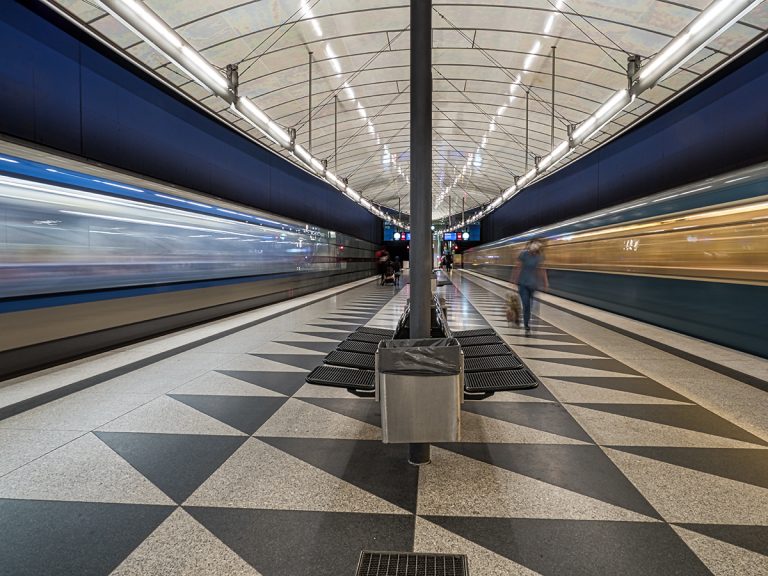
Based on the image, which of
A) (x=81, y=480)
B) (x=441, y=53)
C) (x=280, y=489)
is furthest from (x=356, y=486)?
(x=441, y=53)

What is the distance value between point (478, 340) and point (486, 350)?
59 centimetres

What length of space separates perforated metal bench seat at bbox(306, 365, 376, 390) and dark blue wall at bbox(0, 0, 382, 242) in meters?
5.61

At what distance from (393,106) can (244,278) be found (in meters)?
9.04

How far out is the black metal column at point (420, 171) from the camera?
3191 millimetres

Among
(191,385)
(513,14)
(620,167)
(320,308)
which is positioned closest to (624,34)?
(513,14)

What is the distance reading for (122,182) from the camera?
6.86 m

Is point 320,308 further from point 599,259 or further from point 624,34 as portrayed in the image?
point 624,34

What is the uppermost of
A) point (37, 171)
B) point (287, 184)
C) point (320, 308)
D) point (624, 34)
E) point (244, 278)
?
point (624, 34)

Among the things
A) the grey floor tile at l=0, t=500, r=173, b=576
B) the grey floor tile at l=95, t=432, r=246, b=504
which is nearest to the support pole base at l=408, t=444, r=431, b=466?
the grey floor tile at l=95, t=432, r=246, b=504

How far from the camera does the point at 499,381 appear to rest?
143 inches

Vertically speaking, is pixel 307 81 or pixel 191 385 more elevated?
pixel 307 81

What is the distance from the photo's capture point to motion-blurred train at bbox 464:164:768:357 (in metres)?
6.08

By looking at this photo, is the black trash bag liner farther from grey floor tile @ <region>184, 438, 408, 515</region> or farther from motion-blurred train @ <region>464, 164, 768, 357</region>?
motion-blurred train @ <region>464, 164, 768, 357</region>

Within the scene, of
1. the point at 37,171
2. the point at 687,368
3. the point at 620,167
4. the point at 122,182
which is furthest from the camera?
the point at 620,167
